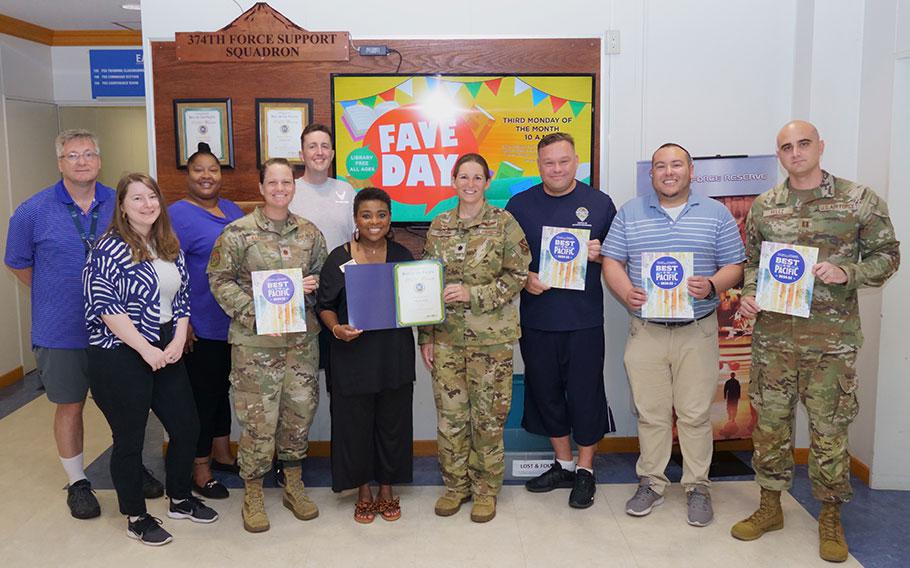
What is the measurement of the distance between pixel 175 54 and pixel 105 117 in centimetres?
369

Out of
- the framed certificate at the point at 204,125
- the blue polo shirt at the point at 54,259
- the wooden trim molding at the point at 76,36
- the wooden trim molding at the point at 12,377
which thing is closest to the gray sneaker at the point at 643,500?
the blue polo shirt at the point at 54,259

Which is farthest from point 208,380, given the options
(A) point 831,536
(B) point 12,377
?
(B) point 12,377

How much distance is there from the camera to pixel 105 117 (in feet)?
23.6

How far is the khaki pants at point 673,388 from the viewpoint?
331 centimetres

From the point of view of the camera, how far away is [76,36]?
20.9 ft

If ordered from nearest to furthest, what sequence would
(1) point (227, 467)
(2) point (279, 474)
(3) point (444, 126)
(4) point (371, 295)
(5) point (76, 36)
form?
(4) point (371, 295) → (2) point (279, 474) → (1) point (227, 467) → (3) point (444, 126) → (5) point (76, 36)

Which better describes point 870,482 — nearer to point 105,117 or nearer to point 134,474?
point 134,474

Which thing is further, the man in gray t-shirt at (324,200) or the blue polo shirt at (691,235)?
the man in gray t-shirt at (324,200)

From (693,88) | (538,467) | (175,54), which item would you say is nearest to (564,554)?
(538,467)

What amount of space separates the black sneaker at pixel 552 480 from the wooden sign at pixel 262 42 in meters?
2.47

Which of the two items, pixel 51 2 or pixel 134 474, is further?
pixel 51 2

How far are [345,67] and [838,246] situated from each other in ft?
8.70

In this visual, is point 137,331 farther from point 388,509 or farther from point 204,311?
point 388,509

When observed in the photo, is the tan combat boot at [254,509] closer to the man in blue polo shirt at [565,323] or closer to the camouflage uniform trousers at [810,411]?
the man in blue polo shirt at [565,323]
